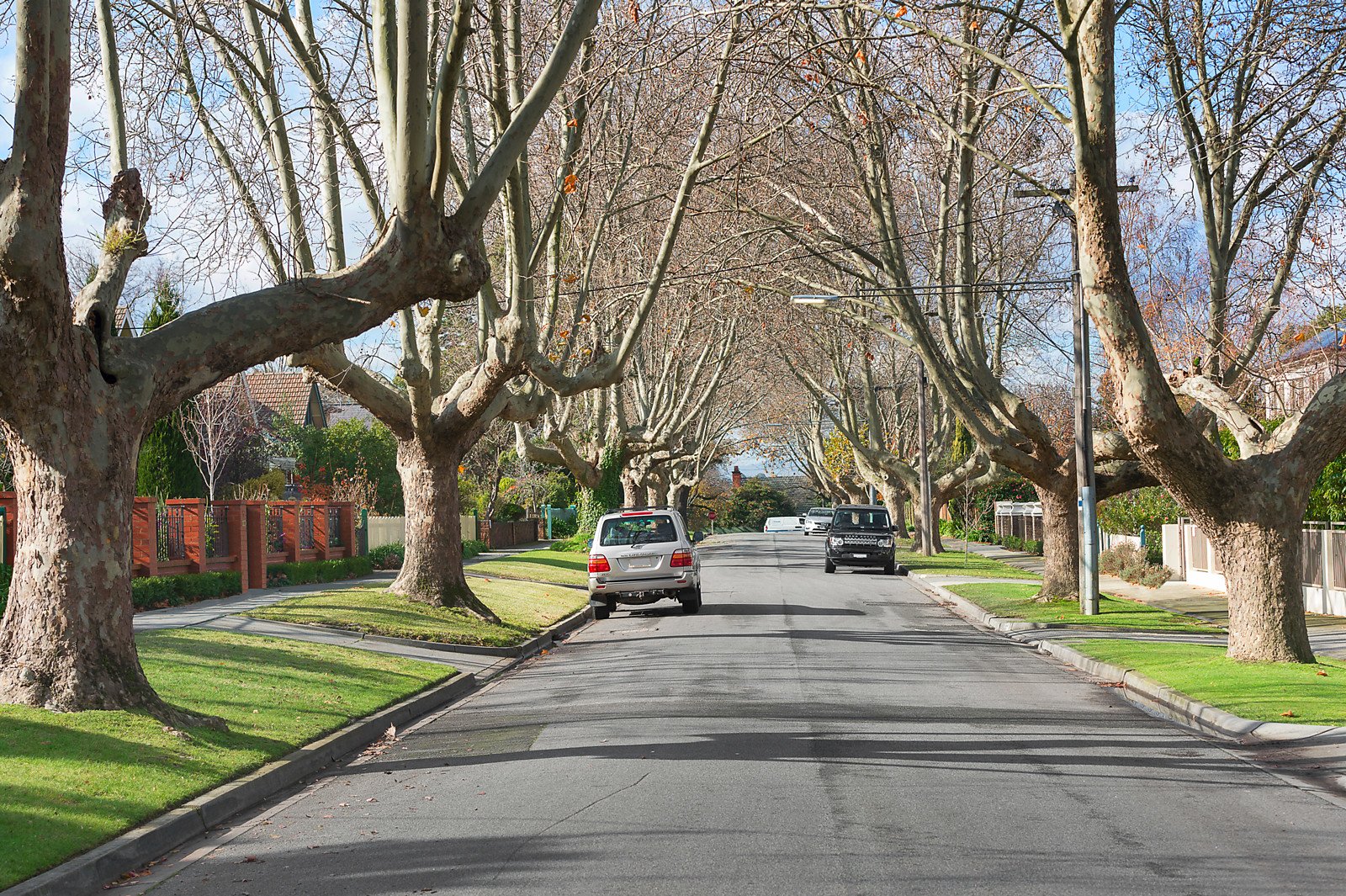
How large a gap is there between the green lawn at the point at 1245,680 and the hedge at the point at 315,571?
16.8m

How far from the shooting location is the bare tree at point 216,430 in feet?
117

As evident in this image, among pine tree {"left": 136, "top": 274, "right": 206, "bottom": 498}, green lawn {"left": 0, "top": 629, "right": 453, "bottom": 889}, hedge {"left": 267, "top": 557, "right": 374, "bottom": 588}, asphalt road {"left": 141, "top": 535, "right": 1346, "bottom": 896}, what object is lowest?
asphalt road {"left": 141, "top": 535, "right": 1346, "bottom": 896}

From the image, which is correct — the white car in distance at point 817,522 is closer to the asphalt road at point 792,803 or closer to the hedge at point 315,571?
the hedge at point 315,571

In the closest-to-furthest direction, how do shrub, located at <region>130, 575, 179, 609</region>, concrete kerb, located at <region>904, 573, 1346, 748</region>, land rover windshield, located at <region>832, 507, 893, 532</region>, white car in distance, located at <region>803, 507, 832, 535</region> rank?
1. concrete kerb, located at <region>904, 573, 1346, 748</region>
2. shrub, located at <region>130, 575, 179, 609</region>
3. land rover windshield, located at <region>832, 507, 893, 532</region>
4. white car in distance, located at <region>803, 507, 832, 535</region>

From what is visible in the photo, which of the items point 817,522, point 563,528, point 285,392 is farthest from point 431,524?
point 817,522

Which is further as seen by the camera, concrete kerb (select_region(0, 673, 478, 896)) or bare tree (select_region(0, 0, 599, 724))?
bare tree (select_region(0, 0, 599, 724))

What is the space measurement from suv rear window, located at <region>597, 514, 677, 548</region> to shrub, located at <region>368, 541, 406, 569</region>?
11.0m

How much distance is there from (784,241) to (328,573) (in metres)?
13.7

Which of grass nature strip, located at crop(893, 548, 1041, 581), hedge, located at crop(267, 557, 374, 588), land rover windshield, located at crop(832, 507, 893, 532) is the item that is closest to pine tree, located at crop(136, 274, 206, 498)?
hedge, located at crop(267, 557, 374, 588)

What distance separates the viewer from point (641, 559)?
22656 millimetres

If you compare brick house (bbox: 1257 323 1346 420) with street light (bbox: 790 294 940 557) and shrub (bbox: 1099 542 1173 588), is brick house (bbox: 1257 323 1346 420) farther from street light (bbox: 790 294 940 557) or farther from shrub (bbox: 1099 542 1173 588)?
street light (bbox: 790 294 940 557)

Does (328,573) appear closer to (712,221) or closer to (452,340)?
(712,221)

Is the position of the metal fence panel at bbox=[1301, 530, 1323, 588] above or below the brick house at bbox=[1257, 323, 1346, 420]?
→ below

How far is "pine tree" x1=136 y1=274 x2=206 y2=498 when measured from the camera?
2839 centimetres
